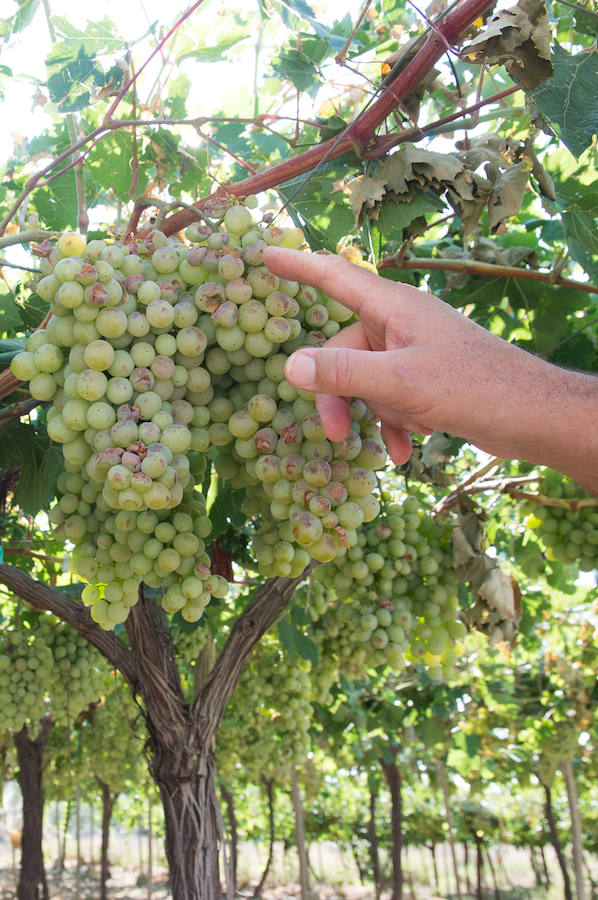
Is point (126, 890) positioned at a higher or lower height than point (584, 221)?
lower

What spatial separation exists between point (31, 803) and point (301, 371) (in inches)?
291

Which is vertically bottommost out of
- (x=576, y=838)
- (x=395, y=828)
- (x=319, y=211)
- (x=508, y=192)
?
(x=576, y=838)

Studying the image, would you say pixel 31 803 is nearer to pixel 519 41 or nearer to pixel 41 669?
pixel 41 669

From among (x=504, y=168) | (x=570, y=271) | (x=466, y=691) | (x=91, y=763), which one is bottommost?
(x=91, y=763)

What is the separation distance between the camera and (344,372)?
41.1 inches

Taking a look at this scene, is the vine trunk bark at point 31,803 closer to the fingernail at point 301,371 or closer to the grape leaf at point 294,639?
the grape leaf at point 294,639

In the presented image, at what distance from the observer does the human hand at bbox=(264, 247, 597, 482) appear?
106cm

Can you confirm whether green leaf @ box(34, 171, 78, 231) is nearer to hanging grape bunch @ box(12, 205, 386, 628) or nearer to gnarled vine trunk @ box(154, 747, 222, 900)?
hanging grape bunch @ box(12, 205, 386, 628)

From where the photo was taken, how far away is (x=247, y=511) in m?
1.35

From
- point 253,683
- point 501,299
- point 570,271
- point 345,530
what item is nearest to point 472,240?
point 501,299

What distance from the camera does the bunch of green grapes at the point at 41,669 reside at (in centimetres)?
369

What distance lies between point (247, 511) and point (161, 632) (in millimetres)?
1885

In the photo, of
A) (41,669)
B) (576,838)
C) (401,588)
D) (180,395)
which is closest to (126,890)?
(576,838)

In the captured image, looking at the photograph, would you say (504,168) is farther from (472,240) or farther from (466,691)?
(466,691)
